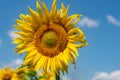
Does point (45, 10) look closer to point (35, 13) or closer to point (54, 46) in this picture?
point (35, 13)

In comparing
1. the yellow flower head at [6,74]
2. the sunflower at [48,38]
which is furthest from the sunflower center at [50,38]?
the yellow flower head at [6,74]

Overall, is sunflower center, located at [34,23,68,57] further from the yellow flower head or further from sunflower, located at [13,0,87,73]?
the yellow flower head

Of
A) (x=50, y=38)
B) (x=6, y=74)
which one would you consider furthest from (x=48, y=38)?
(x=6, y=74)

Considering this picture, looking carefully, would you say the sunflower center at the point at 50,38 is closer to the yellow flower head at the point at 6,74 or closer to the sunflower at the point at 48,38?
the sunflower at the point at 48,38

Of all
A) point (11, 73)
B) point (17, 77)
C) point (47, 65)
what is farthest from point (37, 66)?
point (11, 73)

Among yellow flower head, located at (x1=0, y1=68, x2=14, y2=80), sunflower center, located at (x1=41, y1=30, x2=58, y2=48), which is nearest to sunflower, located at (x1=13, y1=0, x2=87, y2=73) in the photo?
sunflower center, located at (x1=41, y1=30, x2=58, y2=48)

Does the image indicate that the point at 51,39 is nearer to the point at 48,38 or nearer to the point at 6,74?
the point at 48,38

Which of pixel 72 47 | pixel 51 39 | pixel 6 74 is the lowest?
pixel 72 47
